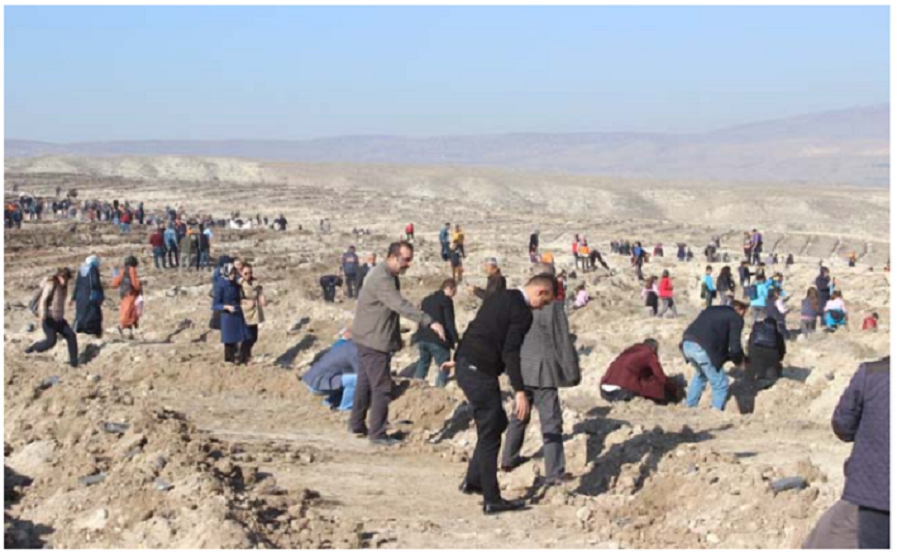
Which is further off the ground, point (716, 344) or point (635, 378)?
point (716, 344)

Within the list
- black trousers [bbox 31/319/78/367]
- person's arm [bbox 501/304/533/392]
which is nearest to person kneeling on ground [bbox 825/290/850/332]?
black trousers [bbox 31/319/78/367]

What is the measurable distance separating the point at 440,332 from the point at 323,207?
52.6 meters

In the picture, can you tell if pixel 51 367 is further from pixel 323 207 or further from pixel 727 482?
pixel 323 207

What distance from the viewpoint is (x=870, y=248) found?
173 feet

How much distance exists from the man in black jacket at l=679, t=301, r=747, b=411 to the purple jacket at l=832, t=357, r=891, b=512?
6.77 meters

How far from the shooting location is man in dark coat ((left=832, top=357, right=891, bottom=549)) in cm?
560

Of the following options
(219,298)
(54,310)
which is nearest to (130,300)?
(54,310)

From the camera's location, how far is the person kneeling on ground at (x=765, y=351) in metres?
14.4

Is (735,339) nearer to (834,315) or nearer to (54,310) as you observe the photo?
(54,310)

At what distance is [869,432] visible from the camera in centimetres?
568

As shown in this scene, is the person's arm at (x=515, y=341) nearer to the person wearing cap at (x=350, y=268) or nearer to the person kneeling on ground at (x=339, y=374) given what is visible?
the person kneeling on ground at (x=339, y=374)

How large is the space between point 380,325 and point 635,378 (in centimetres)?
401

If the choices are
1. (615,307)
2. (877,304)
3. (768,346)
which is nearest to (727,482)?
(768,346)

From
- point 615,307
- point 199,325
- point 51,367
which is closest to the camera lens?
point 51,367
